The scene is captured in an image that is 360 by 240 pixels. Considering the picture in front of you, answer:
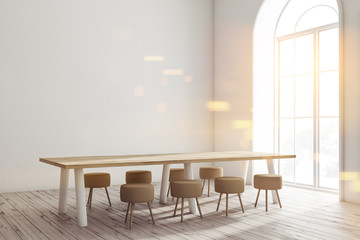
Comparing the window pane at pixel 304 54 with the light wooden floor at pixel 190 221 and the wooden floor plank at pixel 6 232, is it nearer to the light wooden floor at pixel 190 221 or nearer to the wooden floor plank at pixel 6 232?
the light wooden floor at pixel 190 221

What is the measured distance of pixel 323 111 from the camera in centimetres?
716

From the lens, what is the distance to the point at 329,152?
23.2 feet

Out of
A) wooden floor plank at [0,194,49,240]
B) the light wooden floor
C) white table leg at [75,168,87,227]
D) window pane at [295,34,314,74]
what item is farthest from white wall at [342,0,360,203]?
wooden floor plank at [0,194,49,240]

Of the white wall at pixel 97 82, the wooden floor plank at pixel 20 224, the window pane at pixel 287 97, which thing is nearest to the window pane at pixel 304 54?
the window pane at pixel 287 97

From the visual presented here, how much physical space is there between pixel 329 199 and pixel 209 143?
3.17 m

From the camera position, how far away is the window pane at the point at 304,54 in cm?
739

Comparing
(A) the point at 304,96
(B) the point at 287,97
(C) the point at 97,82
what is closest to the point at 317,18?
(A) the point at 304,96

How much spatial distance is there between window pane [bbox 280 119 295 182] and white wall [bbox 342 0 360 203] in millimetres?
1730

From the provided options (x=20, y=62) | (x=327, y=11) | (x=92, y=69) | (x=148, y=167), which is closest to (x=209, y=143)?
(x=148, y=167)

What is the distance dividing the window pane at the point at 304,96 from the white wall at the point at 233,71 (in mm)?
871

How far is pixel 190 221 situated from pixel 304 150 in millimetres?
3569

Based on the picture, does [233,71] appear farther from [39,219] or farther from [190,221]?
[39,219]

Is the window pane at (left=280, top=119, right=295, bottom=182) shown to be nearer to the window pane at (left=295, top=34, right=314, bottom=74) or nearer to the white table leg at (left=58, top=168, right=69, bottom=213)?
the window pane at (left=295, top=34, right=314, bottom=74)

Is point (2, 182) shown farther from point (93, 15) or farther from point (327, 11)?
point (327, 11)
